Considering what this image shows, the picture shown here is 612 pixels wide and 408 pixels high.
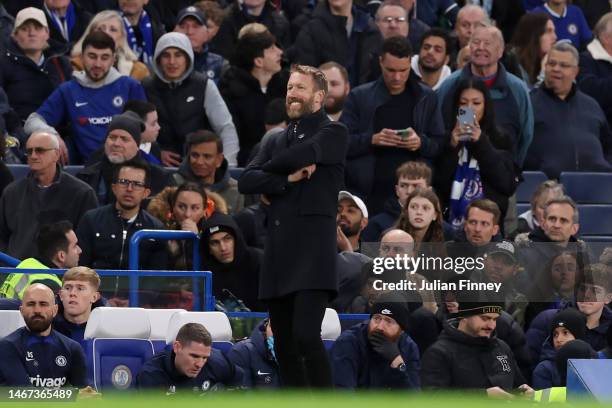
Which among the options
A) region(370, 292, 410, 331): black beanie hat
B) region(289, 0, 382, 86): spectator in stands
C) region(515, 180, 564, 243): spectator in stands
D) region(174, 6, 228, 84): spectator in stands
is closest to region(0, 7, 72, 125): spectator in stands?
region(174, 6, 228, 84): spectator in stands

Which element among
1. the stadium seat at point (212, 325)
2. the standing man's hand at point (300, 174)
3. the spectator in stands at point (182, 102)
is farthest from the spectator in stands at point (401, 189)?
the standing man's hand at point (300, 174)

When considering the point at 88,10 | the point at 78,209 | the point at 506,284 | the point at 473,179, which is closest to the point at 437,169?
the point at 473,179

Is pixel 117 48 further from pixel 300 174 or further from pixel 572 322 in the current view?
pixel 300 174

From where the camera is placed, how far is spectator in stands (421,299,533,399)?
472 inches

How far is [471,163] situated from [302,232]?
5.08 m

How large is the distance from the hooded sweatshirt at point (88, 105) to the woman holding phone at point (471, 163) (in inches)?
107

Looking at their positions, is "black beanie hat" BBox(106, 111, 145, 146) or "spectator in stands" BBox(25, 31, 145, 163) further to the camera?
"spectator in stands" BBox(25, 31, 145, 163)

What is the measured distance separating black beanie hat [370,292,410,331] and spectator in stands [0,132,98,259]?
2.90m

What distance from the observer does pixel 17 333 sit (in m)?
11.4

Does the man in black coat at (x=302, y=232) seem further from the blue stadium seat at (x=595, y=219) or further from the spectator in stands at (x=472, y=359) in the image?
the blue stadium seat at (x=595, y=219)

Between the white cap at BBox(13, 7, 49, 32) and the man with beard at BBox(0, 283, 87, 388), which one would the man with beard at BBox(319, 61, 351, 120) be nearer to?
the white cap at BBox(13, 7, 49, 32)

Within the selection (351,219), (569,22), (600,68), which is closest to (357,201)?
(351,219)

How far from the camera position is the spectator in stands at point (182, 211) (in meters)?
13.4

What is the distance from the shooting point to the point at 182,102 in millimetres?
15711
